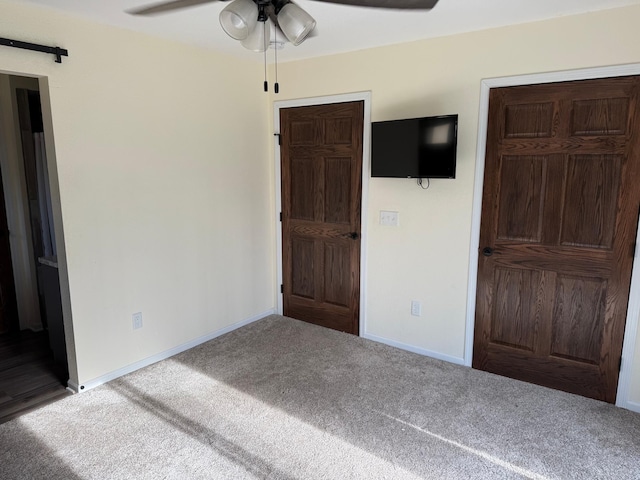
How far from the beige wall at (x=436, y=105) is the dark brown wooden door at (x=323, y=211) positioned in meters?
0.16

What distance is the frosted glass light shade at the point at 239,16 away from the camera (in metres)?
1.72

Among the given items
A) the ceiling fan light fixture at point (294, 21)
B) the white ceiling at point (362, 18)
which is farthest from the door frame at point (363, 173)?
the ceiling fan light fixture at point (294, 21)

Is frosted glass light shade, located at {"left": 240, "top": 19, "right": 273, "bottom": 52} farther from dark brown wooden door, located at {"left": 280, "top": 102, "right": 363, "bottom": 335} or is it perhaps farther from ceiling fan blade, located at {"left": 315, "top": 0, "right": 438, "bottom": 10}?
dark brown wooden door, located at {"left": 280, "top": 102, "right": 363, "bottom": 335}

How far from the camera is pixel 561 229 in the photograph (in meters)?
2.66

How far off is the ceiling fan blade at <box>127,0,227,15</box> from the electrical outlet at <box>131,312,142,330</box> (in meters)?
1.95

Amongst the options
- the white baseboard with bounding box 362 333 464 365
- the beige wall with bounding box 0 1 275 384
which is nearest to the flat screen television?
the beige wall with bounding box 0 1 275 384

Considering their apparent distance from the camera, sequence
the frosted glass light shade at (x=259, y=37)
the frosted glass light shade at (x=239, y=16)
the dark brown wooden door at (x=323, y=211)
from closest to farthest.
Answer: the frosted glass light shade at (x=239, y=16), the frosted glass light shade at (x=259, y=37), the dark brown wooden door at (x=323, y=211)

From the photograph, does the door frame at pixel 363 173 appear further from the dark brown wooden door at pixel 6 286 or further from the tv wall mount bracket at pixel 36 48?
the dark brown wooden door at pixel 6 286

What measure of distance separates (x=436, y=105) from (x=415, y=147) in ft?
1.16

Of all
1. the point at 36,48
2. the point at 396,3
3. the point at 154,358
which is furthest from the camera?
the point at 154,358

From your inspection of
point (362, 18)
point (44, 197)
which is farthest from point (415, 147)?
point (44, 197)

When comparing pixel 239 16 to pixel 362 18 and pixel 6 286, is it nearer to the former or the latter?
pixel 362 18

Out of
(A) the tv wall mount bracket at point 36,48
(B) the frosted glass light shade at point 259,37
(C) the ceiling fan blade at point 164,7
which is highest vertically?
(C) the ceiling fan blade at point 164,7

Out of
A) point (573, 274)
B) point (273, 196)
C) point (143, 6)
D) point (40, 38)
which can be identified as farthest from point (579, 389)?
point (40, 38)
